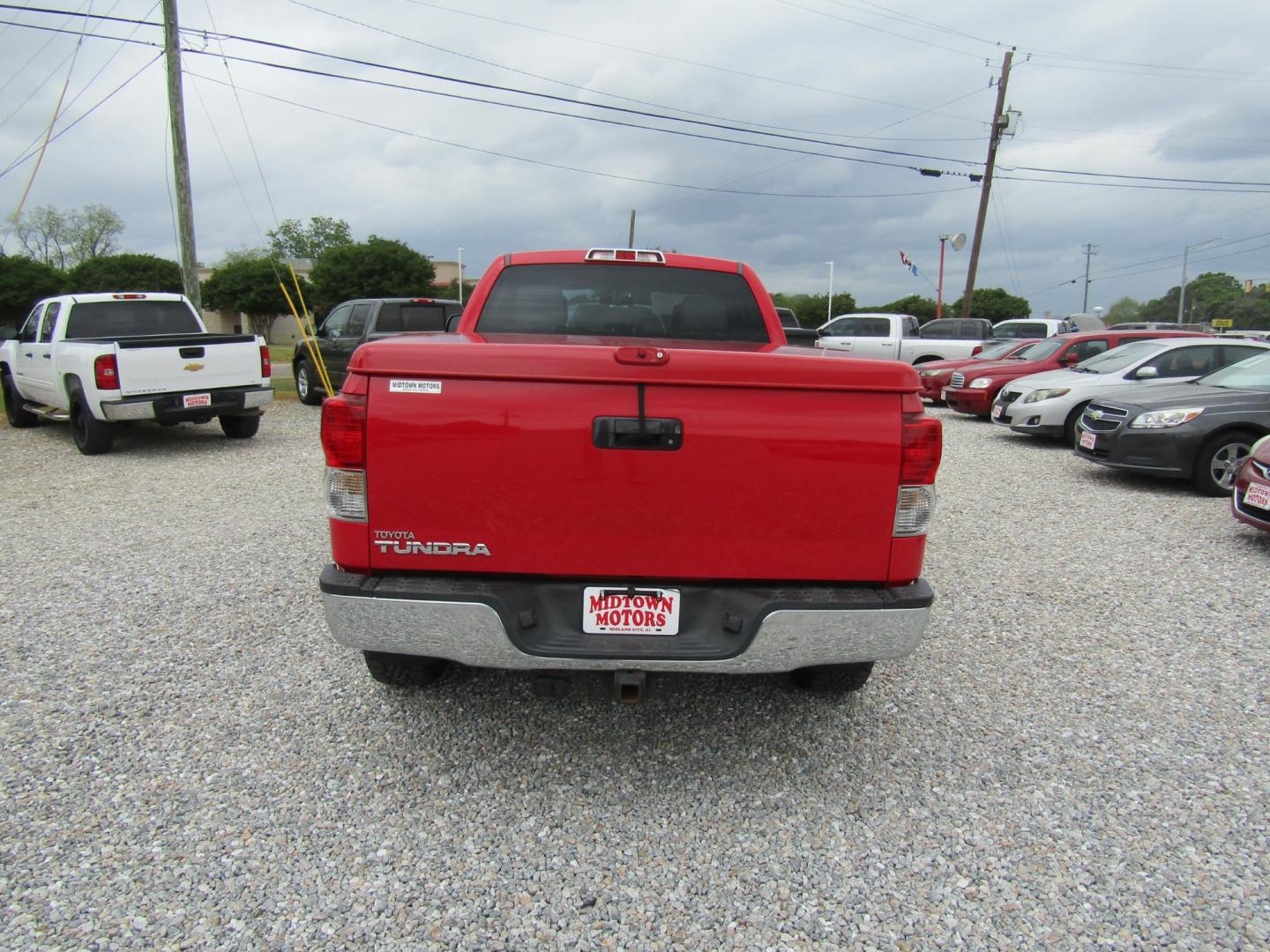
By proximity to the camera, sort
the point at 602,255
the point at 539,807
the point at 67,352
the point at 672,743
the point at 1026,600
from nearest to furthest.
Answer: the point at 539,807 < the point at 672,743 < the point at 602,255 < the point at 1026,600 < the point at 67,352

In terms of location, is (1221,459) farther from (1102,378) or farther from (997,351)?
(997,351)

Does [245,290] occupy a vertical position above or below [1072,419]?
above

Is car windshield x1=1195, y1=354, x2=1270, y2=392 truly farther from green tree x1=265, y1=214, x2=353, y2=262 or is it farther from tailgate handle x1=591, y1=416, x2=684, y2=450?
green tree x1=265, y1=214, x2=353, y2=262

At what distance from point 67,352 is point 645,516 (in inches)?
376

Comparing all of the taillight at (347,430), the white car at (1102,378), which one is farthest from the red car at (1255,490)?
the taillight at (347,430)

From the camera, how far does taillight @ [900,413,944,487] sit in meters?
2.56

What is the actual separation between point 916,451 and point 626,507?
93 cm

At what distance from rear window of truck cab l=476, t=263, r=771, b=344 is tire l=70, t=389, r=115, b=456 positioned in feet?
24.1

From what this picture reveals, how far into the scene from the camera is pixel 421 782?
9.59 ft

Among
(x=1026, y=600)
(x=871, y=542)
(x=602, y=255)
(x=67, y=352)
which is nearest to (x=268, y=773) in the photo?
(x=871, y=542)

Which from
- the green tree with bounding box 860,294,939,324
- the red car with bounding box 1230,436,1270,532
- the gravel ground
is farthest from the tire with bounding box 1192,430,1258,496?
the green tree with bounding box 860,294,939,324

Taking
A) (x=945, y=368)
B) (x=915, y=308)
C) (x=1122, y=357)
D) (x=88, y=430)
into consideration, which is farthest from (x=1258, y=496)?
(x=915, y=308)

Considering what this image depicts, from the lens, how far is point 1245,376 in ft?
27.2

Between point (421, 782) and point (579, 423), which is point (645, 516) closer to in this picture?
point (579, 423)
